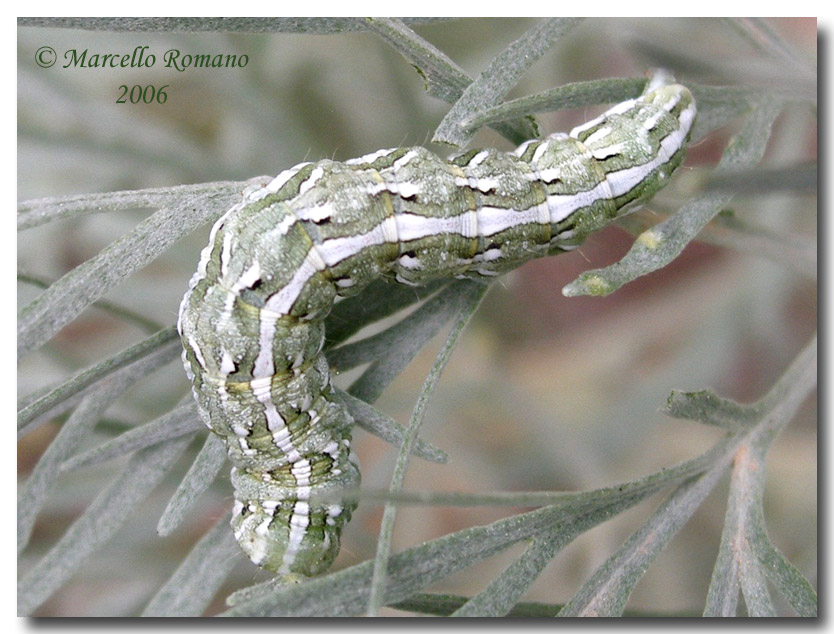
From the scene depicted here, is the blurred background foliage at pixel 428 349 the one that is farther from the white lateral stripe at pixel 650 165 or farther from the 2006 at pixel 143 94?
the white lateral stripe at pixel 650 165

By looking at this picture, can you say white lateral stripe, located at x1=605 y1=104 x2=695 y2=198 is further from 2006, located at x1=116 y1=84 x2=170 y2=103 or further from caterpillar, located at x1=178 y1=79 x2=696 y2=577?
2006, located at x1=116 y1=84 x2=170 y2=103

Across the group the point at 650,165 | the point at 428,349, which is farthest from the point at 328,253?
the point at 428,349

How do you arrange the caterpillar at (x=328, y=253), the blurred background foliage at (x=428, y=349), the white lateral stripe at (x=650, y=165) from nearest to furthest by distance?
the caterpillar at (x=328, y=253) < the white lateral stripe at (x=650, y=165) < the blurred background foliage at (x=428, y=349)

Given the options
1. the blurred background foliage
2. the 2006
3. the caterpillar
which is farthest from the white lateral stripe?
the 2006

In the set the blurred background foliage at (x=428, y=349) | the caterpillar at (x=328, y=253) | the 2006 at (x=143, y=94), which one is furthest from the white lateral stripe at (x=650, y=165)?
the 2006 at (x=143, y=94)

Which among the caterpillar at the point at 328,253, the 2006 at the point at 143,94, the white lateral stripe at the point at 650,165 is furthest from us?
the 2006 at the point at 143,94

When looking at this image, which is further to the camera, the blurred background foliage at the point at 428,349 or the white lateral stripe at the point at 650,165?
the blurred background foliage at the point at 428,349
